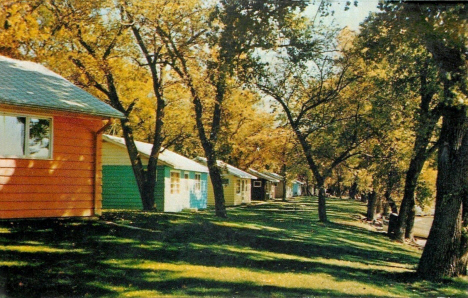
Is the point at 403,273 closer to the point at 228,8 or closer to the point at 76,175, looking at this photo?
the point at 228,8

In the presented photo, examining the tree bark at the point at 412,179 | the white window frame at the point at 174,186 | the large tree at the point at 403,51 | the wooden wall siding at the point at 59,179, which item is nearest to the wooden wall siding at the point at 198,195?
the white window frame at the point at 174,186

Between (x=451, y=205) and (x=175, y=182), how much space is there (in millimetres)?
18564

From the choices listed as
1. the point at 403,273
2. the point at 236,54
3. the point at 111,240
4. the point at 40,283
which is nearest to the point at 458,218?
the point at 403,273

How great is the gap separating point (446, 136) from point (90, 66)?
14.7m

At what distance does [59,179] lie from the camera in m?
12.1

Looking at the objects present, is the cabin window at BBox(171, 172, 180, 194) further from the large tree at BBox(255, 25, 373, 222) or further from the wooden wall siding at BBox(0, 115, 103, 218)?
the wooden wall siding at BBox(0, 115, 103, 218)

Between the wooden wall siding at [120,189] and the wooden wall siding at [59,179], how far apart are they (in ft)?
36.9

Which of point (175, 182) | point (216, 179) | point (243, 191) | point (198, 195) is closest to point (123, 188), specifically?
point (175, 182)

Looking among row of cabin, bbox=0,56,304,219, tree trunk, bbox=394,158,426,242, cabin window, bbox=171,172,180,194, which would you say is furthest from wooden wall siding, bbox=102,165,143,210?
tree trunk, bbox=394,158,426,242

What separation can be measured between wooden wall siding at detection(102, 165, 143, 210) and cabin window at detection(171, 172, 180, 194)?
2695mm

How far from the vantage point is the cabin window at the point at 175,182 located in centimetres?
2627

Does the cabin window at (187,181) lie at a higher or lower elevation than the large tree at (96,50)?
lower

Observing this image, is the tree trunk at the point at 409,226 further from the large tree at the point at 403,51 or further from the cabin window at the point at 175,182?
the cabin window at the point at 175,182

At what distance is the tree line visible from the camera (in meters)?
10.4
